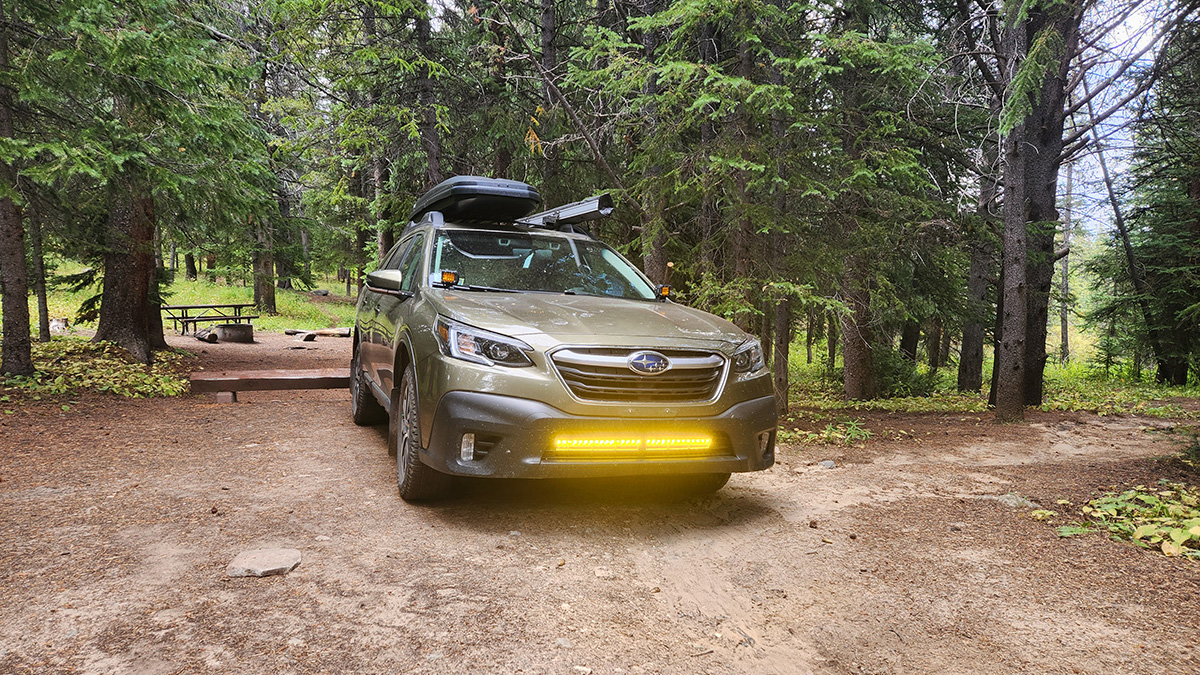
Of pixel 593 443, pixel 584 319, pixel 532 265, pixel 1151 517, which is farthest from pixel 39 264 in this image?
pixel 1151 517

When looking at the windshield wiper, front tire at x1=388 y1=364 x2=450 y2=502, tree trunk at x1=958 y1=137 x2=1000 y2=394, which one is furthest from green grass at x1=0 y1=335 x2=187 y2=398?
tree trunk at x1=958 y1=137 x2=1000 y2=394

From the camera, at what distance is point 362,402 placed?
7.52 metres

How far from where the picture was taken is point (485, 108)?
1330 centimetres

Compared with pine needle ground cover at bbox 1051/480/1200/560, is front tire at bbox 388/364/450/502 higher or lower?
higher

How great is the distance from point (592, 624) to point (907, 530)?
98.7 inches

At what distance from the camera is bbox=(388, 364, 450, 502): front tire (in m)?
4.43

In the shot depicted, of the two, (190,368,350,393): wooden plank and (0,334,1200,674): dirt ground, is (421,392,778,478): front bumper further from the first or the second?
(190,368,350,393): wooden plank

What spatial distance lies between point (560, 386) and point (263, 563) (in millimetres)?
1816

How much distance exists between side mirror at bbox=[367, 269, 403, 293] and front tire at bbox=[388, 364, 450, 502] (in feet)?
2.28

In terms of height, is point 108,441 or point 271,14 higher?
point 271,14

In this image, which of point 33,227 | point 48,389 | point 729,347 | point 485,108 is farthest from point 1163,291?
point 33,227

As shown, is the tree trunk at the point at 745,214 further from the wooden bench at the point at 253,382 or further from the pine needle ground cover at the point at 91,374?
the pine needle ground cover at the point at 91,374

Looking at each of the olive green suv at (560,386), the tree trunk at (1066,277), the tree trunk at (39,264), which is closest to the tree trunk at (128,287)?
the tree trunk at (39,264)

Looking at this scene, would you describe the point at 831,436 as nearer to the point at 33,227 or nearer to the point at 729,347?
the point at 729,347
